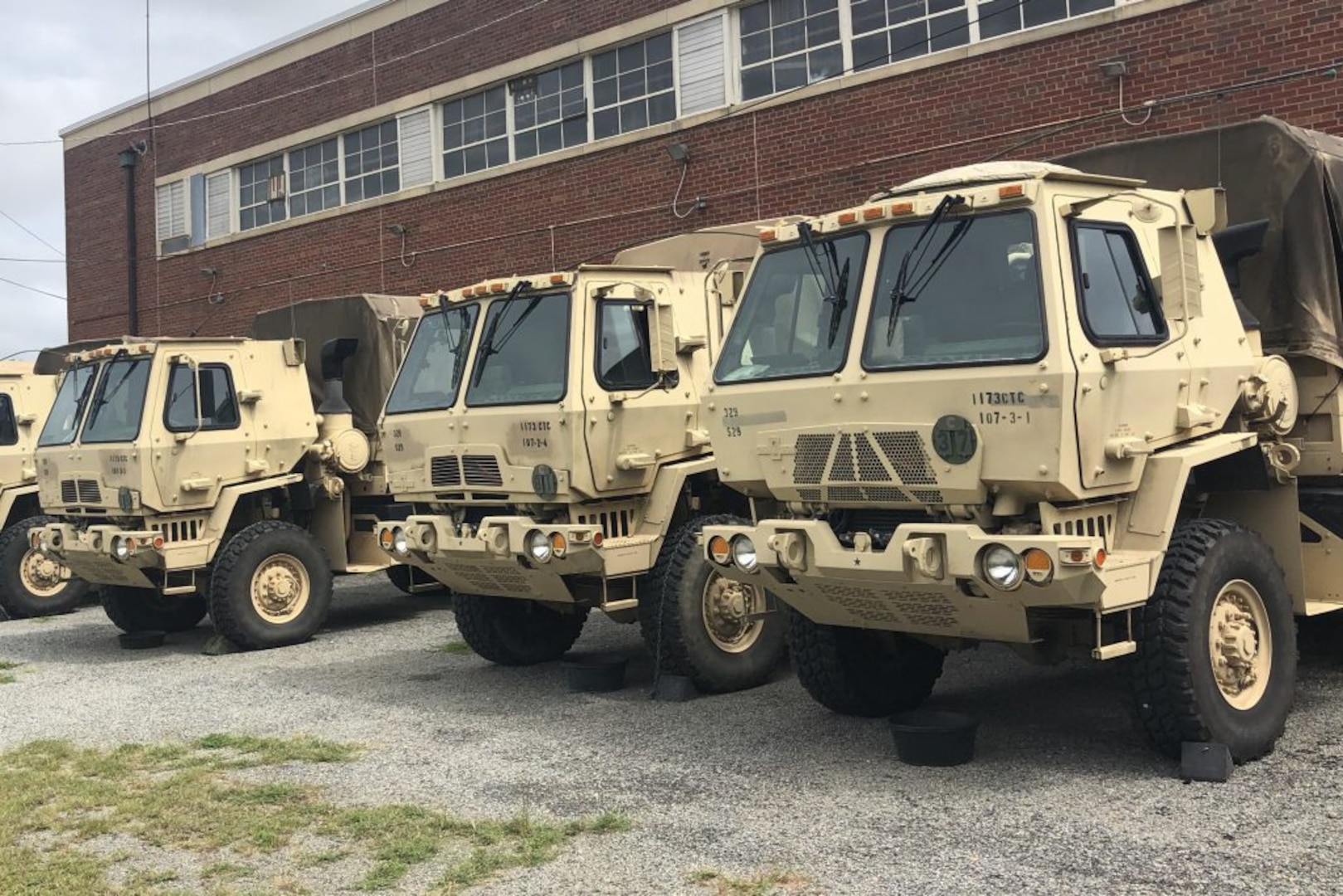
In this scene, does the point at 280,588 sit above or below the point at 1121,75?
below

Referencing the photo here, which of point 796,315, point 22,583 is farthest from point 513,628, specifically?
point 22,583

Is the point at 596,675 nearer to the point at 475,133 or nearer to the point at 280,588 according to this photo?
the point at 280,588

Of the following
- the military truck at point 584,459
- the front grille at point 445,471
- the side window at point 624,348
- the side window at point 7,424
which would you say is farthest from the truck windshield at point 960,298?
the side window at point 7,424

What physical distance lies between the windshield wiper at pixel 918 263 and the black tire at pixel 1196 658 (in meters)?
1.65

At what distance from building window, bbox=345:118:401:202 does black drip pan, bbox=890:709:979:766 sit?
15378 mm

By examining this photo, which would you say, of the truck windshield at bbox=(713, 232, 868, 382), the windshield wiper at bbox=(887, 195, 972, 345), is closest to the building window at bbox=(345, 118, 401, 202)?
the truck windshield at bbox=(713, 232, 868, 382)

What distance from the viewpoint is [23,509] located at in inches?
592

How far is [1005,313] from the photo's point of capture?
19.5 ft

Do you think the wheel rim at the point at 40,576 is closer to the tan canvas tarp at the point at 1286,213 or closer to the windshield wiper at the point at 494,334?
the windshield wiper at the point at 494,334

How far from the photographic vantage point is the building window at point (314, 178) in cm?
2117

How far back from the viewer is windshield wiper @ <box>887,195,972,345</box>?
6.17m

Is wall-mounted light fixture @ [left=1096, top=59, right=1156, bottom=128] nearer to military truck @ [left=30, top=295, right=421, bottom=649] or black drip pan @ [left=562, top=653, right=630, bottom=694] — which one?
military truck @ [left=30, top=295, right=421, bottom=649]

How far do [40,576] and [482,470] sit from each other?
8.20 meters

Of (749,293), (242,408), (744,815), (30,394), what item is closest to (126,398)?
(242,408)
